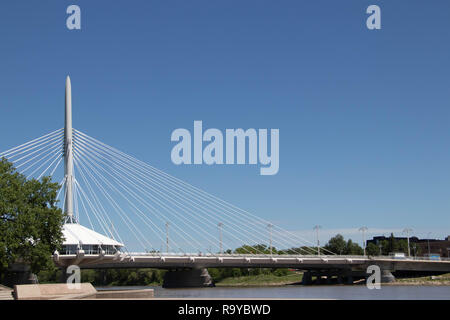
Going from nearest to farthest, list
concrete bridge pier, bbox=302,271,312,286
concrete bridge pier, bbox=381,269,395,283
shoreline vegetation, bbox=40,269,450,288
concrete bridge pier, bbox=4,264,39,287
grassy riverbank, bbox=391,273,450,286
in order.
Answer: concrete bridge pier, bbox=4,264,39,287 < grassy riverbank, bbox=391,273,450,286 < concrete bridge pier, bbox=381,269,395,283 < concrete bridge pier, bbox=302,271,312,286 < shoreline vegetation, bbox=40,269,450,288

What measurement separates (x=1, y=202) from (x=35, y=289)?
18.6 metres

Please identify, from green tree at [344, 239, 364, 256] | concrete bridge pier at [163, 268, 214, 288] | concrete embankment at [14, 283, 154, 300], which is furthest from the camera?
green tree at [344, 239, 364, 256]

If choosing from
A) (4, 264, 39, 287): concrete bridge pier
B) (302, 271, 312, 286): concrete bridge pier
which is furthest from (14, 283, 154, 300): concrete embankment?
(302, 271, 312, 286): concrete bridge pier

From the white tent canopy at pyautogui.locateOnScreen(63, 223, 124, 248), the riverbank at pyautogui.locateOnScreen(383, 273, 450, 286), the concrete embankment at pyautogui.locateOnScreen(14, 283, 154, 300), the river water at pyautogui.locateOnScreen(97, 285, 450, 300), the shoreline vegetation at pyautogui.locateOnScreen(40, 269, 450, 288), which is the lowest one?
the shoreline vegetation at pyautogui.locateOnScreen(40, 269, 450, 288)

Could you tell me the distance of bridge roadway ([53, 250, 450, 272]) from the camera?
76200 millimetres

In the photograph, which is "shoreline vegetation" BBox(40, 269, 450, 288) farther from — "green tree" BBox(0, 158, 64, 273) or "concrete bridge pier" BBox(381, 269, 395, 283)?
"green tree" BBox(0, 158, 64, 273)

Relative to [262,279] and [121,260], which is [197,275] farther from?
[262,279]

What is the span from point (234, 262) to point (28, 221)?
49035 millimetres

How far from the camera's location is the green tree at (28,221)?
46.2 m

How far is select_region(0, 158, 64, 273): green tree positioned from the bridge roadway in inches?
820

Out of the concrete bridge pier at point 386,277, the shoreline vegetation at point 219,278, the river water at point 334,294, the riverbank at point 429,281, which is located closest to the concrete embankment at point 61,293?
the river water at point 334,294

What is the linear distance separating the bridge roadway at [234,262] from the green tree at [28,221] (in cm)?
2083

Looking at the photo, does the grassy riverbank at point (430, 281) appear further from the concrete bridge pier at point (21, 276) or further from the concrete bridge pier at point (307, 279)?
the concrete bridge pier at point (21, 276)
